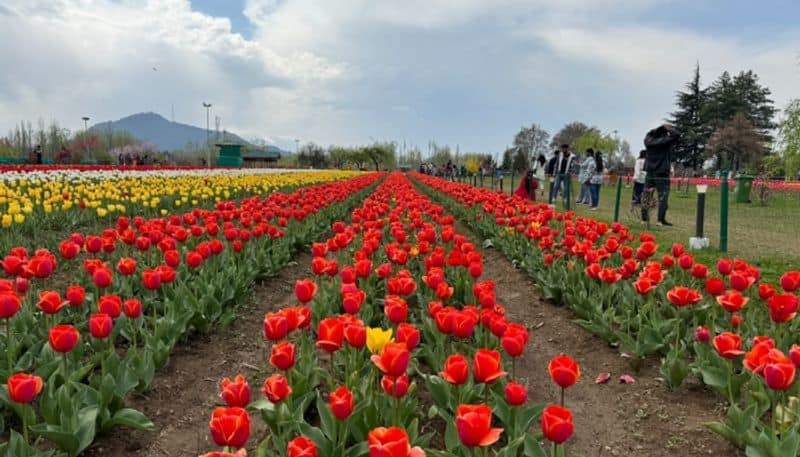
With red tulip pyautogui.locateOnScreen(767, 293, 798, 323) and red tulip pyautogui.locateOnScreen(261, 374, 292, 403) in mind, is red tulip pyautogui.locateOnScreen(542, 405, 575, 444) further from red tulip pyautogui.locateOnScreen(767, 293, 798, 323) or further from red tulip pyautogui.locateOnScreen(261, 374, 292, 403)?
red tulip pyautogui.locateOnScreen(767, 293, 798, 323)

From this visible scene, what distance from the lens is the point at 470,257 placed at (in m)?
4.26

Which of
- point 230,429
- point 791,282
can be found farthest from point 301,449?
point 791,282

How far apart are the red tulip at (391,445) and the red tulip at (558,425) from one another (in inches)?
19.0

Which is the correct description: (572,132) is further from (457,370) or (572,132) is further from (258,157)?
(457,370)

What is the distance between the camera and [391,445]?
1389 millimetres

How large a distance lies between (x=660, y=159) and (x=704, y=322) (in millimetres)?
8222

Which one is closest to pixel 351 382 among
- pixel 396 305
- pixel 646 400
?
pixel 396 305

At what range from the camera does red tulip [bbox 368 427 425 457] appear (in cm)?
139

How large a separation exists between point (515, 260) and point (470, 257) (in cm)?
290

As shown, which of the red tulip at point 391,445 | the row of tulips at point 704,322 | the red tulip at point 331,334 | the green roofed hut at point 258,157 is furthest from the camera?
the green roofed hut at point 258,157

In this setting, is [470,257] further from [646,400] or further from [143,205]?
[143,205]

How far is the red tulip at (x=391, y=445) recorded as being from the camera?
4.56ft

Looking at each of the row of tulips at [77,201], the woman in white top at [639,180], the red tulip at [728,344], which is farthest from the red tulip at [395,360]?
the woman in white top at [639,180]

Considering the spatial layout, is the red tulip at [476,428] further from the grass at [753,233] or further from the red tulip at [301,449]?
the grass at [753,233]
